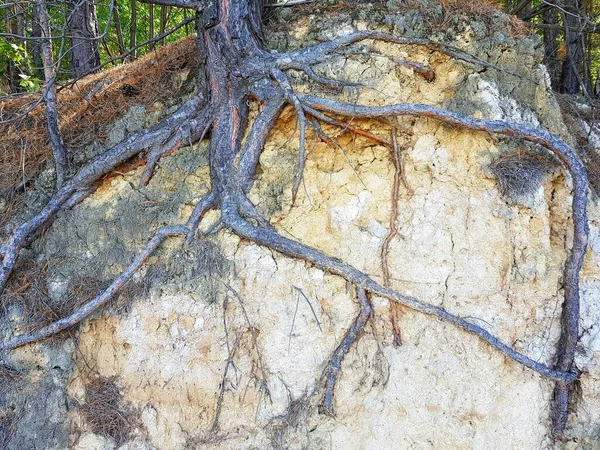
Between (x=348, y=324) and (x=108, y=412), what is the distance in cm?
194

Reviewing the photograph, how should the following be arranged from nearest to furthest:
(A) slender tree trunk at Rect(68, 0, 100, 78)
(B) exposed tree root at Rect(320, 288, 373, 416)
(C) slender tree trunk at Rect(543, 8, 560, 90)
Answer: (B) exposed tree root at Rect(320, 288, 373, 416) → (A) slender tree trunk at Rect(68, 0, 100, 78) → (C) slender tree trunk at Rect(543, 8, 560, 90)

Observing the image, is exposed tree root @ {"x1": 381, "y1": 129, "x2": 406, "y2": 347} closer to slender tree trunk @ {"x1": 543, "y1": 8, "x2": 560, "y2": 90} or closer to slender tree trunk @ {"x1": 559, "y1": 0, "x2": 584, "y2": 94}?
slender tree trunk @ {"x1": 559, "y1": 0, "x2": 584, "y2": 94}

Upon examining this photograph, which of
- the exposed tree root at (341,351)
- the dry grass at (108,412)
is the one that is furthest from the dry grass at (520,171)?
the dry grass at (108,412)

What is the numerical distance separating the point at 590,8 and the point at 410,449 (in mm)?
7067

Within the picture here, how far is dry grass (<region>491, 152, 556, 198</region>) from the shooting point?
12.7 ft

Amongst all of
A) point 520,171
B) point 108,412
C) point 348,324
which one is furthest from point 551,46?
point 108,412

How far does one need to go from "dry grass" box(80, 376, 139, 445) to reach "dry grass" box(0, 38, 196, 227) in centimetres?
186

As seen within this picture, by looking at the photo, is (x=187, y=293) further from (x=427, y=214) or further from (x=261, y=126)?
(x=427, y=214)

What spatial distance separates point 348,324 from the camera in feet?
12.6

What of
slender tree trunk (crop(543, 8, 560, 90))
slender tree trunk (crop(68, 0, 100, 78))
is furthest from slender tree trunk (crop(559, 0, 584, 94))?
slender tree trunk (crop(68, 0, 100, 78))

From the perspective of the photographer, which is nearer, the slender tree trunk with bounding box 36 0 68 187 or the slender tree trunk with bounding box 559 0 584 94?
the slender tree trunk with bounding box 36 0 68 187

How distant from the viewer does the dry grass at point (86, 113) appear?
477cm

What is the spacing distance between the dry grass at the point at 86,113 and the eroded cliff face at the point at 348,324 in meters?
1.27

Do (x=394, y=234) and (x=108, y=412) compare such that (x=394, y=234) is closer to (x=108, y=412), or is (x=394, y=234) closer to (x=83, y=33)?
(x=108, y=412)
